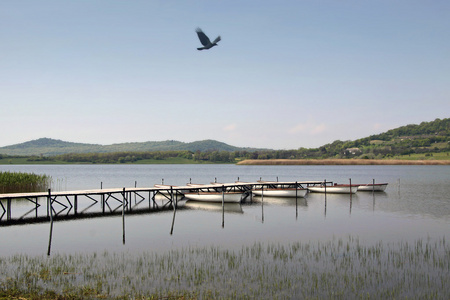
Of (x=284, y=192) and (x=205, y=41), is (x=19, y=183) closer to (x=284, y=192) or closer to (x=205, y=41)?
(x=284, y=192)

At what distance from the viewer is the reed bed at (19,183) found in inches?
1698

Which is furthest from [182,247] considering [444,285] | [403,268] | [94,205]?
[94,205]

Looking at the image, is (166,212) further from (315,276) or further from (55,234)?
(315,276)

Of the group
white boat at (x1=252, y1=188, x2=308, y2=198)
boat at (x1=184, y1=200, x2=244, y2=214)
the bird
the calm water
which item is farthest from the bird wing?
white boat at (x1=252, y1=188, x2=308, y2=198)

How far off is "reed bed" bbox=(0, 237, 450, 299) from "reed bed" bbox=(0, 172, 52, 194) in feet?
91.6

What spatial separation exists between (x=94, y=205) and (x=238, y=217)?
17.0 m

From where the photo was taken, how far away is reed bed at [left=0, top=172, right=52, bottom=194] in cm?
4313

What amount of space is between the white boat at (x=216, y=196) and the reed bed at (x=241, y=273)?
19239 mm

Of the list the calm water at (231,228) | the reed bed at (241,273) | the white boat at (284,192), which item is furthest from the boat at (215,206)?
the reed bed at (241,273)

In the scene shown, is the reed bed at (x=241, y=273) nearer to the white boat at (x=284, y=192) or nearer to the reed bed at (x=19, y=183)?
the white boat at (x=284, y=192)

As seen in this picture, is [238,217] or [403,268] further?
[238,217]

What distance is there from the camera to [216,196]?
4019cm

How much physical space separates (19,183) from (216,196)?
2225 cm

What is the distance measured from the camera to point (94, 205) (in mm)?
40719
